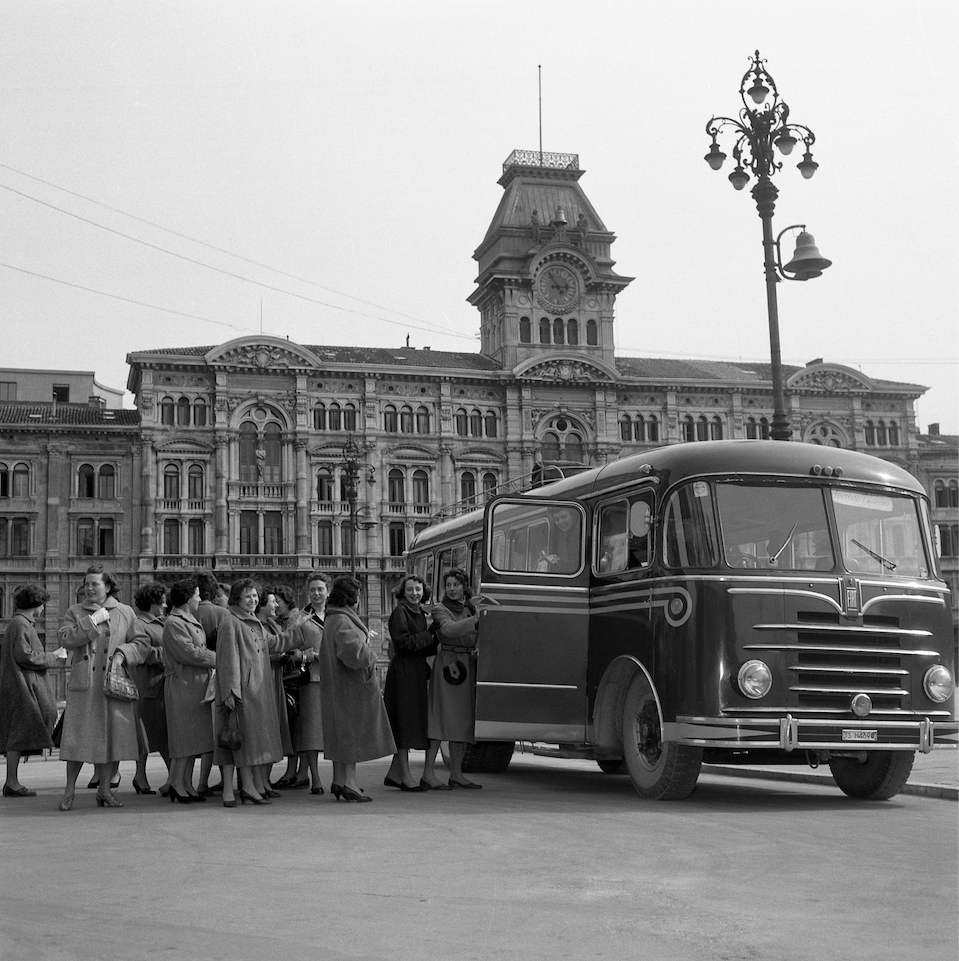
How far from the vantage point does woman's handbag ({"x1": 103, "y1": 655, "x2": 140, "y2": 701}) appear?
389 inches

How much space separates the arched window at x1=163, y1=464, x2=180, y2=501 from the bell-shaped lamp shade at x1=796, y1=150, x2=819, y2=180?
4221cm

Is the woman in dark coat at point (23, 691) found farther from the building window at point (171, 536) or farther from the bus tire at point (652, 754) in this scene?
the building window at point (171, 536)

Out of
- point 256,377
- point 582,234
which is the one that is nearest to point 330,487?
point 256,377

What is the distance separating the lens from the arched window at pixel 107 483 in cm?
5631

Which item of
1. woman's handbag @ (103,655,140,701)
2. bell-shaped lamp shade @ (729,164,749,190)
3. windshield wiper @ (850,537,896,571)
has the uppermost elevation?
bell-shaped lamp shade @ (729,164,749,190)

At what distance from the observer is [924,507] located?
11023 mm

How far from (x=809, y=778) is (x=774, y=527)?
3.54m

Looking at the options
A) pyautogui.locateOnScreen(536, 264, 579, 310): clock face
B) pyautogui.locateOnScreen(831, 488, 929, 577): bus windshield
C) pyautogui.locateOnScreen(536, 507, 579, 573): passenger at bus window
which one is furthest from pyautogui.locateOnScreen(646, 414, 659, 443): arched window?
pyautogui.locateOnScreen(831, 488, 929, 577): bus windshield

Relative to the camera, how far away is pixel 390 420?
194 ft

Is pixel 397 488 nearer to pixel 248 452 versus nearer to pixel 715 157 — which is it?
pixel 248 452

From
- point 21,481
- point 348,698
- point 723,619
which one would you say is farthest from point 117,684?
point 21,481

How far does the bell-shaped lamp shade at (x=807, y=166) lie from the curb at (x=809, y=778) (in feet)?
27.2

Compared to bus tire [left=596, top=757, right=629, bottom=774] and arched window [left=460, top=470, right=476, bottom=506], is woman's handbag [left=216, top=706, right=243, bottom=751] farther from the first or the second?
arched window [left=460, top=470, right=476, bottom=506]

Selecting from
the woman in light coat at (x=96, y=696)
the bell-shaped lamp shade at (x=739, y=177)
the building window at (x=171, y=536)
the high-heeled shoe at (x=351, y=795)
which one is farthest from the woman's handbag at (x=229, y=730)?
the building window at (x=171, y=536)
